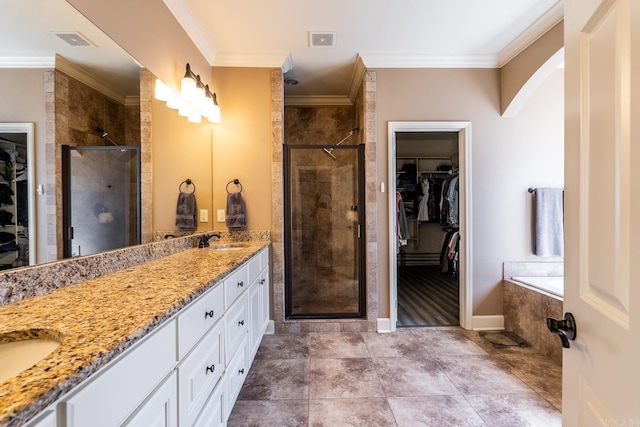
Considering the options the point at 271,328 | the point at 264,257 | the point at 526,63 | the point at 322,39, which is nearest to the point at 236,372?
the point at 264,257

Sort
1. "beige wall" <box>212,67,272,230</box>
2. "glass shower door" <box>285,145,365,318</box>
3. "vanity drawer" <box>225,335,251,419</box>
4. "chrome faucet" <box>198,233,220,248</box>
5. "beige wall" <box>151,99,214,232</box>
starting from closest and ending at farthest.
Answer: "vanity drawer" <box>225,335,251,419</box> < "beige wall" <box>151,99,214,232</box> < "chrome faucet" <box>198,233,220,248</box> < "beige wall" <box>212,67,272,230</box> < "glass shower door" <box>285,145,365,318</box>

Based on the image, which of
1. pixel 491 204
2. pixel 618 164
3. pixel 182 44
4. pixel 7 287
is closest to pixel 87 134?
pixel 7 287

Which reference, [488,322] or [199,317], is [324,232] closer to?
[488,322]

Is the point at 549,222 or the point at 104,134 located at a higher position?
the point at 104,134

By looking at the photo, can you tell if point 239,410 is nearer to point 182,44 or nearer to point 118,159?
point 118,159

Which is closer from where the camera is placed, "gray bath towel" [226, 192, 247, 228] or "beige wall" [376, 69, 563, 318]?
"gray bath towel" [226, 192, 247, 228]

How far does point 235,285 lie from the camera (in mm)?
1588

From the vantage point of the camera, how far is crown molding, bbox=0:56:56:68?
916 mm

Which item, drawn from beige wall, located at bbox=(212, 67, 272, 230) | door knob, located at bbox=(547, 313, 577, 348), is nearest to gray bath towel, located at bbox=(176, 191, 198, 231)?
beige wall, located at bbox=(212, 67, 272, 230)

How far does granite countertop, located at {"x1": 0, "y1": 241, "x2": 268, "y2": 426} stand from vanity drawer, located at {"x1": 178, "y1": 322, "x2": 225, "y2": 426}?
24 centimetres

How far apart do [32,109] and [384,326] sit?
2.82m

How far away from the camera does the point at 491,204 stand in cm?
270

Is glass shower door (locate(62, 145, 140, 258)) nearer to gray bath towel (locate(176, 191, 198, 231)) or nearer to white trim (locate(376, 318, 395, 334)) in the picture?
gray bath towel (locate(176, 191, 198, 231))

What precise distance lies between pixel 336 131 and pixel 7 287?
3235mm
